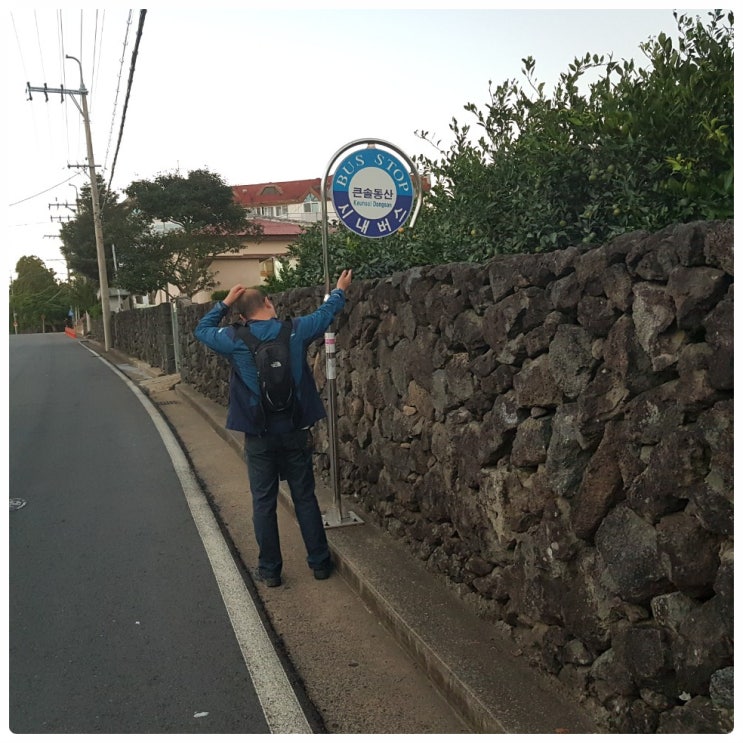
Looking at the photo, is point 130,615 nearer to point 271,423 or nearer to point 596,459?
point 271,423

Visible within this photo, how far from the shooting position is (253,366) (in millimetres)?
4707

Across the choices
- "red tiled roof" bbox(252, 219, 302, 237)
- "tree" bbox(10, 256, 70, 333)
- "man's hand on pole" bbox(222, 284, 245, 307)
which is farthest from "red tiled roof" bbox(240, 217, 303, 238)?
"tree" bbox(10, 256, 70, 333)

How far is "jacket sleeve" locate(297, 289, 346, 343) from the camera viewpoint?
4.86 metres

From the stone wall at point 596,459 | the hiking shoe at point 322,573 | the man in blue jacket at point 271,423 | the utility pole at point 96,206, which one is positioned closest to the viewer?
the stone wall at point 596,459

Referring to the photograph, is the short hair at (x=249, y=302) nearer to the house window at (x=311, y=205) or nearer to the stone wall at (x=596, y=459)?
the stone wall at (x=596, y=459)

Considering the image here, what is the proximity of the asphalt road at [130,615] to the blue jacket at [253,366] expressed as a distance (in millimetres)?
1123

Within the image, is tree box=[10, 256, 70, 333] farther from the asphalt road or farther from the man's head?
the man's head

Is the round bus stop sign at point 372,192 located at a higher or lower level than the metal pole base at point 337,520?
higher

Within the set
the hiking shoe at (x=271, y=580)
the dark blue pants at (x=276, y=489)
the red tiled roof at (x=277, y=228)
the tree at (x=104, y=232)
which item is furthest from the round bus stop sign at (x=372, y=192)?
the red tiled roof at (x=277, y=228)

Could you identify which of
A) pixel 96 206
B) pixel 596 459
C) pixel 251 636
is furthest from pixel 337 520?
pixel 96 206

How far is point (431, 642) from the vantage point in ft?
12.1

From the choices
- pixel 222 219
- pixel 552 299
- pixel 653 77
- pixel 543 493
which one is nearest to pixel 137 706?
pixel 543 493

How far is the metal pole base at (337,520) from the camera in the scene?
18.4 feet

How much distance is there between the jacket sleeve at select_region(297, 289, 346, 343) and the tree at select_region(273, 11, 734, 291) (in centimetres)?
85
